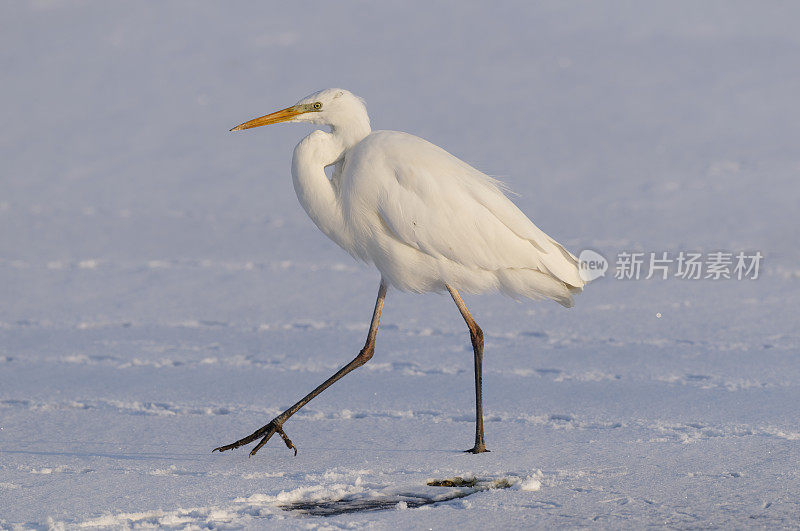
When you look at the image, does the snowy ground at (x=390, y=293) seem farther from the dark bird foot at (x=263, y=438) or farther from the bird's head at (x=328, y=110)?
the bird's head at (x=328, y=110)

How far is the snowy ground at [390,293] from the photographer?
3932 mm

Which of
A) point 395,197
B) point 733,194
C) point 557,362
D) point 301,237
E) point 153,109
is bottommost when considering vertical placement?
point 557,362

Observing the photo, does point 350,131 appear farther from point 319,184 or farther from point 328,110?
point 319,184

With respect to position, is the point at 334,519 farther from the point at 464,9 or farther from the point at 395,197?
the point at 464,9

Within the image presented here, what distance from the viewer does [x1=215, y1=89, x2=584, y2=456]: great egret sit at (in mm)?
4453

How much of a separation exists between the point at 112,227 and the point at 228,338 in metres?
3.94

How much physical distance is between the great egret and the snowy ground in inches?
24.9

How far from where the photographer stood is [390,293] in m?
6.19

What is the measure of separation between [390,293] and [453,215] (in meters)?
1.75

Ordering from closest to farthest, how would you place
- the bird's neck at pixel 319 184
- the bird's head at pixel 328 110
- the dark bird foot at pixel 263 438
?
the dark bird foot at pixel 263 438 < the bird's neck at pixel 319 184 < the bird's head at pixel 328 110

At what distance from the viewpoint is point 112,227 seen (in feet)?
33.9

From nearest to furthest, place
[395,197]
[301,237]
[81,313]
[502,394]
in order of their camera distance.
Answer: [395,197] < [502,394] < [81,313] < [301,237]

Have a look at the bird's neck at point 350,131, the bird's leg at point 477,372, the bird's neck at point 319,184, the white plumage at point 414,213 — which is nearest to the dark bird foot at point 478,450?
the bird's leg at point 477,372

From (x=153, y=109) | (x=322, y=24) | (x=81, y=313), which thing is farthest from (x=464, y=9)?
(x=81, y=313)
